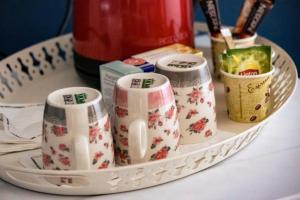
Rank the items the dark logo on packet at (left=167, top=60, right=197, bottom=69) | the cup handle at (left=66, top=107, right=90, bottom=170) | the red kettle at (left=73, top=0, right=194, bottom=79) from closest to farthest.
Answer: the cup handle at (left=66, top=107, right=90, bottom=170) < the dark logo on packet at (left=167, top=60, right=197, bottom=69) < the red kettle at (left=73, top=0, right=194, bottom=79)

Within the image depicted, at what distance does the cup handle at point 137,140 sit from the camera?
2.09 feet

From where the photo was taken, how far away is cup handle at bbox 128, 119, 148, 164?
0.64 meters

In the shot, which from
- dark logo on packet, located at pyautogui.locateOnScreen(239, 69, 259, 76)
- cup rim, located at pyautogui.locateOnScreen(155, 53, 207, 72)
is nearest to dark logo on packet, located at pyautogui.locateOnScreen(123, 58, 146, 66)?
cup rim, located at pyautogui.locateOnScreen(155, 53, 207, 72)

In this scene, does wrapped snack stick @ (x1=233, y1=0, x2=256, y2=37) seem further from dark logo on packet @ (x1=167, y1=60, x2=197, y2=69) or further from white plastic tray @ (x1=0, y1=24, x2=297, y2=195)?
dark logo on packet @ (x1=167, y1=60, x2=197, y2=69)

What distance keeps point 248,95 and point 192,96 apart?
4.2 inches

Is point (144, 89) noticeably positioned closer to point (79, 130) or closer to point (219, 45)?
point (79, 130)

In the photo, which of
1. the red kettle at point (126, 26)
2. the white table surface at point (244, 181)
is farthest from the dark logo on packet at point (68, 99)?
the red kettle at point (126, 26)

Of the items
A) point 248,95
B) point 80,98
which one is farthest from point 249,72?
point 80,98

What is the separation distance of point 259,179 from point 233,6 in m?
0.68

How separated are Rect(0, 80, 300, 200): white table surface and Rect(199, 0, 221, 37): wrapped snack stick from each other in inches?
9.3

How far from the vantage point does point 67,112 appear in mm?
608

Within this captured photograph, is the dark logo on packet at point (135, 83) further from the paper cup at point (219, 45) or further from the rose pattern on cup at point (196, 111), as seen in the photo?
the paper cup at point (219, 45)

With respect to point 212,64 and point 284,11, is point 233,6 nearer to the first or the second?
point 284,11

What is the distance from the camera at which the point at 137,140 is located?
2.10 feet
